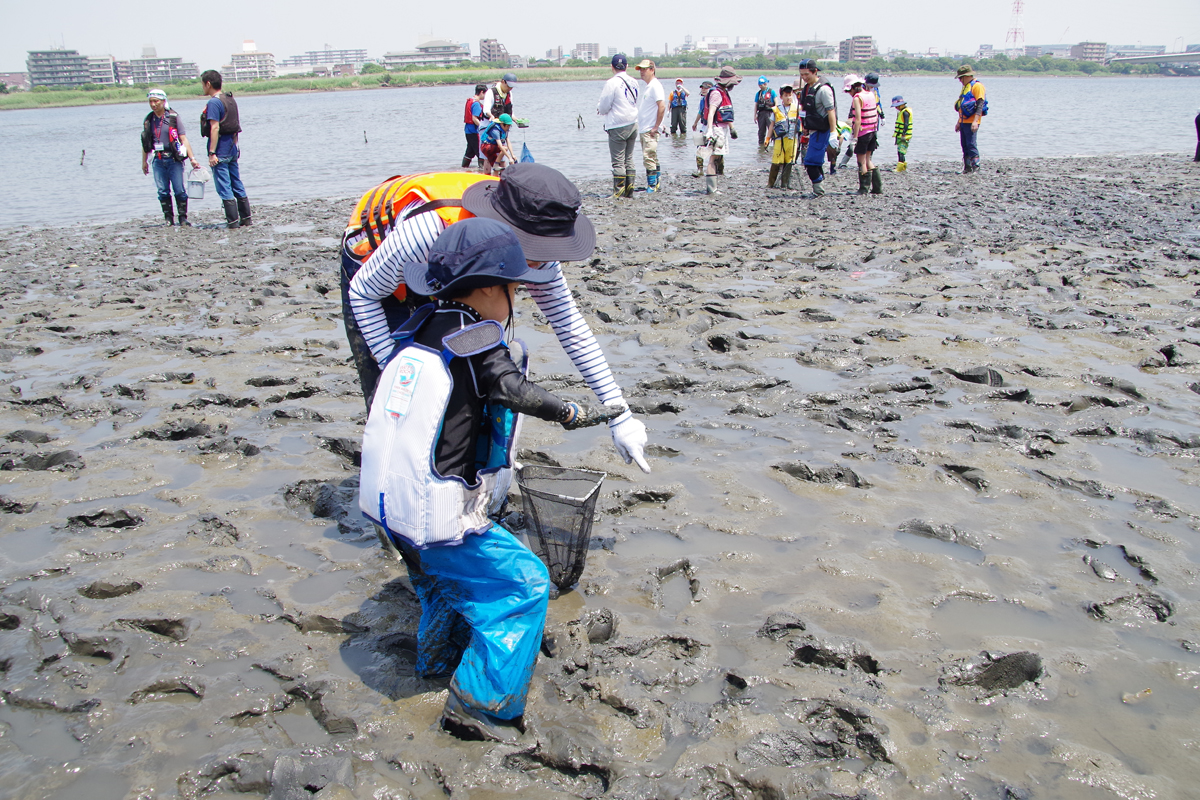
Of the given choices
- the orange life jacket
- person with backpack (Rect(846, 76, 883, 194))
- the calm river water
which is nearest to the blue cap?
the orange life jacket

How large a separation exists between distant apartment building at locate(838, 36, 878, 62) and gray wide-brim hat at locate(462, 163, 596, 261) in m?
152

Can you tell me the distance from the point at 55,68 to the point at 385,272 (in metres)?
206

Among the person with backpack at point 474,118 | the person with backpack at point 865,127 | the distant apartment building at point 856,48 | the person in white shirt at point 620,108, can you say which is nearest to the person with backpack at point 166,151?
the person with backpack at point 474,118

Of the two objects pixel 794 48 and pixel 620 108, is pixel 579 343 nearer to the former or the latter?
pixel 620 108

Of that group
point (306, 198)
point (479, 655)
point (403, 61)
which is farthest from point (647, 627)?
point (403, 61)

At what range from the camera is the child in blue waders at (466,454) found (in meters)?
2.24

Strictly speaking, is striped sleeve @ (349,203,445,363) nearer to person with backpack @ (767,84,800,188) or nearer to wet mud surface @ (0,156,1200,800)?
wet mud surface @ (0,156,1200,800)

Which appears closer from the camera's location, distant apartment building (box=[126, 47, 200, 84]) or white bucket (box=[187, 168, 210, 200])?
white bucket (box=[187, 168, 210, 200])

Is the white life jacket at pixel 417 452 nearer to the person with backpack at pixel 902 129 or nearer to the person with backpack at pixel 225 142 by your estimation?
the person with backpack at pixel 225 142

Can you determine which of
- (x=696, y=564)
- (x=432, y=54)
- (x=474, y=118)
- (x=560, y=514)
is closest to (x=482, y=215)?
(x=560, y=514)

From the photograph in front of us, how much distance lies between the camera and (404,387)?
2240 mm

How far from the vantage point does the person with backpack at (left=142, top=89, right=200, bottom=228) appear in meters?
11.1

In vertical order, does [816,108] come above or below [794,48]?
below

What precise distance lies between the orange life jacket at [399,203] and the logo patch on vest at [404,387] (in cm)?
64
